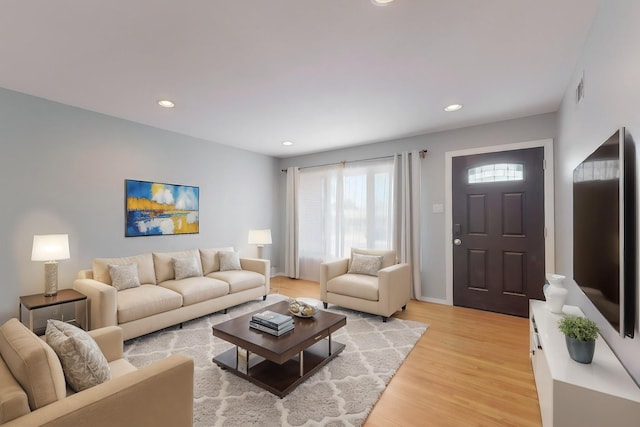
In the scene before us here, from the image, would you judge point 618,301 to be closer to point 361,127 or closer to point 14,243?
point 361,127

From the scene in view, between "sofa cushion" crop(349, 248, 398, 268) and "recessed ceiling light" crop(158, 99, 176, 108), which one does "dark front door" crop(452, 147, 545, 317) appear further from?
"recessed ceiling light" crop(158, 99, 176, 108)

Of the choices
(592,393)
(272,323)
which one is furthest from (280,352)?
(592,393)

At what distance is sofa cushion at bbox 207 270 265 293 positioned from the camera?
3852mm

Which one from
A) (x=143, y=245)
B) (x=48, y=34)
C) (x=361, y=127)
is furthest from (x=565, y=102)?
(x=143, y=245)

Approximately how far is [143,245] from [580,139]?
4.75 metres

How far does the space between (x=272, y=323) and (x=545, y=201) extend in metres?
3.39

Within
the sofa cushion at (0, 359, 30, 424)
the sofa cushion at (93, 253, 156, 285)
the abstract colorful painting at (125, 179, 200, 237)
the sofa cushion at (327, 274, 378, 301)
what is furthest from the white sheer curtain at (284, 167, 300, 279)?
the sofa cushion at (0, 359, 30, 424)

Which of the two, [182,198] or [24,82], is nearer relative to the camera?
[24,82]

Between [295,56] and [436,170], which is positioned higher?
[295,56]

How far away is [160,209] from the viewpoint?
408 cm

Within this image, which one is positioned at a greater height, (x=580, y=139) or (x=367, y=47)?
(x=367, y=47)

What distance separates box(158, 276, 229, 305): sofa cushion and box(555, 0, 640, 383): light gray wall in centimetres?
350

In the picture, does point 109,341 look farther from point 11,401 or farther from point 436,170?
point 436,170

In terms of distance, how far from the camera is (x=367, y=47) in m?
2.10
